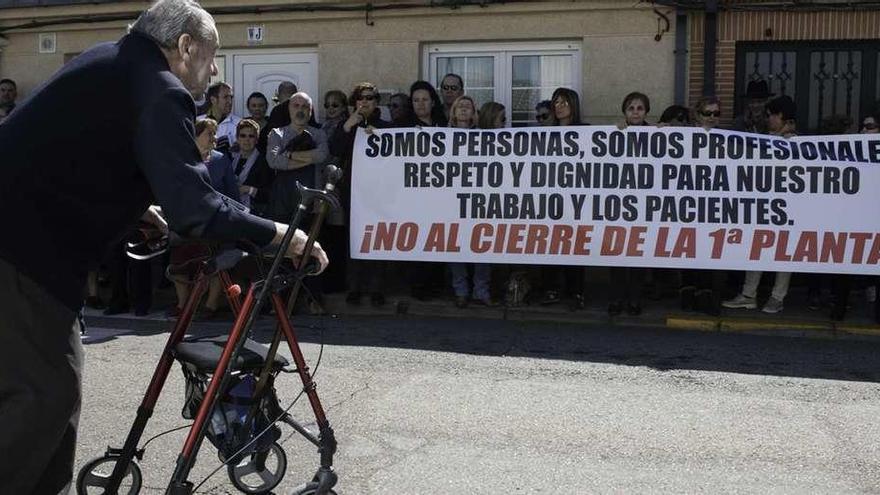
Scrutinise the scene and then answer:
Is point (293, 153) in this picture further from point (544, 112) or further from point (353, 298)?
point (544, 112)

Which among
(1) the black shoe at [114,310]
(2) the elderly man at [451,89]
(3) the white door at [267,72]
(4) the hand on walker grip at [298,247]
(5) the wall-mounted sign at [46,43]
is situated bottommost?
(1) the black shoe at [114,310]

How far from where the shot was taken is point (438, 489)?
4.83 meters

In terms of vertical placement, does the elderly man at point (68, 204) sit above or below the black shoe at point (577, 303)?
above

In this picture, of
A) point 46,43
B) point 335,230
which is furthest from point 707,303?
point 46,43

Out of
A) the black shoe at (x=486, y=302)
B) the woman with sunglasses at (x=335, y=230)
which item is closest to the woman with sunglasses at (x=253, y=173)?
the woman with sunglasses at (x=335, y=230)

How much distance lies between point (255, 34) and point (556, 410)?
824 centimetres

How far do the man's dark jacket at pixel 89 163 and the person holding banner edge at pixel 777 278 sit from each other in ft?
24.3

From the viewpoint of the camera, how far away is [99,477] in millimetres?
4180

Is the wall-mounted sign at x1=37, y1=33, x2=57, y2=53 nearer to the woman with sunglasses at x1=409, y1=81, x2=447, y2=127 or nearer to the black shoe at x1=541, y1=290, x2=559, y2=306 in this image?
the woman with sunglasses at x1=409, y1=81, x2=447, y2=127

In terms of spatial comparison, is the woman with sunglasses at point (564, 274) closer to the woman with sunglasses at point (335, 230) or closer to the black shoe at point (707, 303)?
the black shoe at point (707, 303)

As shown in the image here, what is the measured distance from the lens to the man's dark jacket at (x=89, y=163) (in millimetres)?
3082

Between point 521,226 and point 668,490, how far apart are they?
510 centimetres

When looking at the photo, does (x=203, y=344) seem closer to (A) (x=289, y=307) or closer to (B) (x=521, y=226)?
(A) (x=289, y=307)

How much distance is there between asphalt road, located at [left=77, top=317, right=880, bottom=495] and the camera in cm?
504
